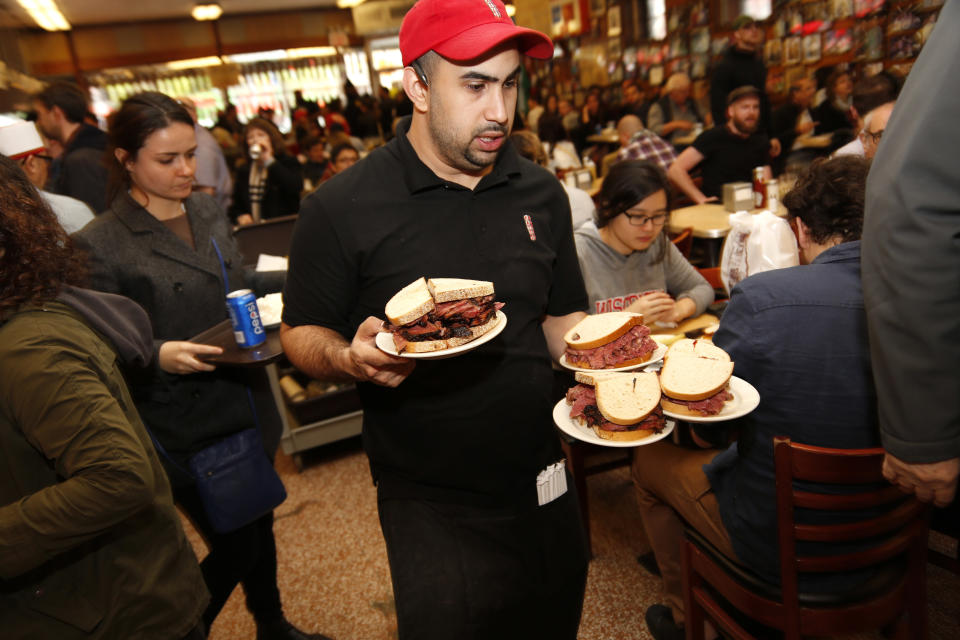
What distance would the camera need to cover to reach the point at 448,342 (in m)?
1.17

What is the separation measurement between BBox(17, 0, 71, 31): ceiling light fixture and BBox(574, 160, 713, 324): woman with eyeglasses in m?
10.4

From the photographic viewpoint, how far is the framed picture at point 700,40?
8391mm

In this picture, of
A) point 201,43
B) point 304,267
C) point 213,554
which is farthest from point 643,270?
point 201,43

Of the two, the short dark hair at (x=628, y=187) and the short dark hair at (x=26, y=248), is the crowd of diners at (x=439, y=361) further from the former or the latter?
the short dark hair at (x=628, y=187)

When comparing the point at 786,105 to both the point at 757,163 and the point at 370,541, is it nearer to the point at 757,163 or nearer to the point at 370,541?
the point at 757,163

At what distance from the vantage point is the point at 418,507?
1427 millimetres

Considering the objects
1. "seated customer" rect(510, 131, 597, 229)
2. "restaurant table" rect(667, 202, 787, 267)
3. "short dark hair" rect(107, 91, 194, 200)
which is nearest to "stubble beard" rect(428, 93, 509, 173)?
"short dark hair" rect(107, 91, 194, 200)

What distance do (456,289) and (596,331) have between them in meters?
0.56

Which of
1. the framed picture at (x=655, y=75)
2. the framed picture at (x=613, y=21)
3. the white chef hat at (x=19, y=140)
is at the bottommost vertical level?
the white chef hat at (x=19, y=140)

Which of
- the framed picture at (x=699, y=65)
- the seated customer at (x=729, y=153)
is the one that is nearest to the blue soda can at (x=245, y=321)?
the seated customer at (x=729, y=153)

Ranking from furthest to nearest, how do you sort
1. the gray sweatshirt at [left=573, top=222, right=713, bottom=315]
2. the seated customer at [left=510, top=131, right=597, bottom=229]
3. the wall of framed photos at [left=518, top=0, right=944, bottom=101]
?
Answer: the wall of framed photos at [left=518, top=0, right=944, bottom=101]
the seated customer at [left=510, top=131, right=597, bottom=229]
the gray sweatshirt at [left=573, top=222, right=713, bottom=315]

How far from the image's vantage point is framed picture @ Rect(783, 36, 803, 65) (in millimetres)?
7020

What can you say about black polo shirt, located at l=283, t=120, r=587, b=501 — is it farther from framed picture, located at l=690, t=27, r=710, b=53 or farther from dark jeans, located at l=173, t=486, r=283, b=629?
framed picture, located at l=690, t=27, r=710, b=53

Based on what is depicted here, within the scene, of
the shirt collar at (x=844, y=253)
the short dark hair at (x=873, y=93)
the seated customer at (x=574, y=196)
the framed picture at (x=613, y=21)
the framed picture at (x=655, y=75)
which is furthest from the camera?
the framed picture at (x=613, y=21)
